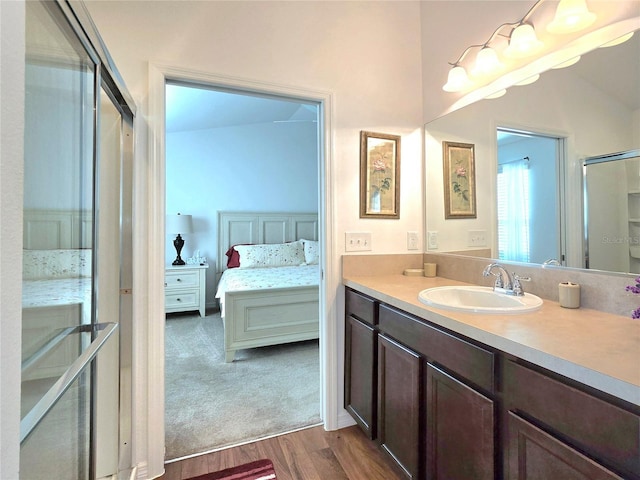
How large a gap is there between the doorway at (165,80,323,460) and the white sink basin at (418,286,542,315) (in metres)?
2.64

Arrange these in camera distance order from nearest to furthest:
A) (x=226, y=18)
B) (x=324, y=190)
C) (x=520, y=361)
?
(x=520, y=361)
(x=226, y=18)
(x=324, y=190)

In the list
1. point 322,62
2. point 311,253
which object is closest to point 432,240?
point 322,62

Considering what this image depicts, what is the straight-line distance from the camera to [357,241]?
196cm

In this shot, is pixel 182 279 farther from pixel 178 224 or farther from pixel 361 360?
pixel 361 360

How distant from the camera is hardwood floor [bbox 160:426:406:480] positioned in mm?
1566

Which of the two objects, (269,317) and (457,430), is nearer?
(457,430)

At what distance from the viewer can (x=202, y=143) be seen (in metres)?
4.91

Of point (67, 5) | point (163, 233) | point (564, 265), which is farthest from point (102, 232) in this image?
point (564, 265)

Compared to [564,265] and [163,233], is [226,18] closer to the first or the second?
[163,233]

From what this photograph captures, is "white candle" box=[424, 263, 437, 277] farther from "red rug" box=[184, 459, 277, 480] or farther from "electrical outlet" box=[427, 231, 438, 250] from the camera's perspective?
"red rug" box=[184, 459, 277, 480]

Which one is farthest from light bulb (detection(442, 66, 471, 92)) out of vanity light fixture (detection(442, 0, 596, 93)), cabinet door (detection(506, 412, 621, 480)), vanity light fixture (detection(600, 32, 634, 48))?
cabinet door (detection(506, 412, 621, 480))

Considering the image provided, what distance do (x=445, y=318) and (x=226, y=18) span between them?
1.87m

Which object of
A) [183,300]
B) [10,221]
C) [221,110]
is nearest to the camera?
[10,221]

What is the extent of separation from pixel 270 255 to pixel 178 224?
4.56 ft
